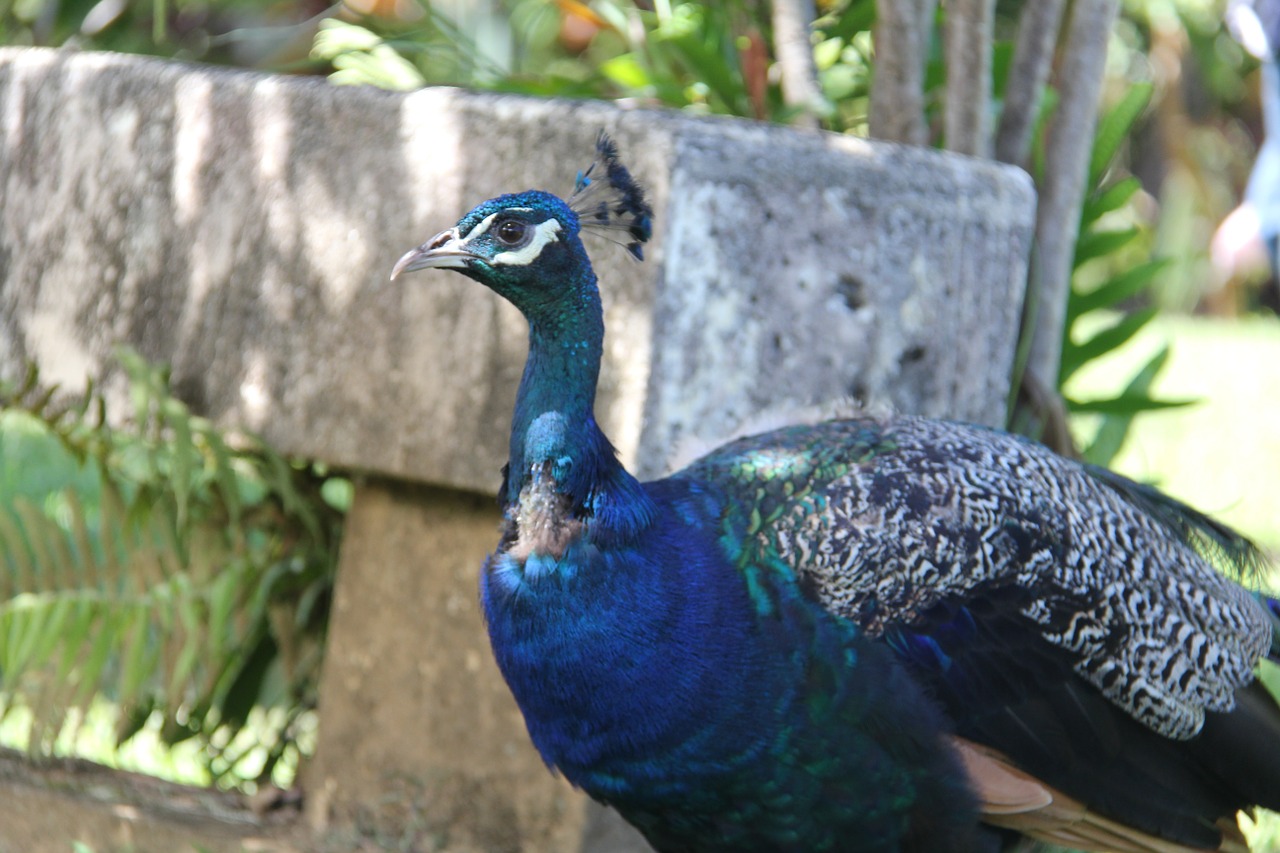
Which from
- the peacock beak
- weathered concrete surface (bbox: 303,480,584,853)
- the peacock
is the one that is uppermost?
the peacock beak

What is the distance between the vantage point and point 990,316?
283cm

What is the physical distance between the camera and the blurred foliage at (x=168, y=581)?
2.82 m

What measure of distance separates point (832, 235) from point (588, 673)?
93 cm

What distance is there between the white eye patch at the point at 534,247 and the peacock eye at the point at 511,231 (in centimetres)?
1

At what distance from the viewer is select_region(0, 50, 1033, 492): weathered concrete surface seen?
2486 mm

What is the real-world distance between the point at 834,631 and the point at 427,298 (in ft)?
3.00

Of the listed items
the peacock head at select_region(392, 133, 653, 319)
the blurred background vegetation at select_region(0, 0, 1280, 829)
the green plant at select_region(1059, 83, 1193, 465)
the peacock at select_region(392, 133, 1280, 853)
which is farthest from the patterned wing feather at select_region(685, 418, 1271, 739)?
the green plant at select_region(1059, 83, 1193, 465)

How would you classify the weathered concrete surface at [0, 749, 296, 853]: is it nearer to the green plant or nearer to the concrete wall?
the concrete wall

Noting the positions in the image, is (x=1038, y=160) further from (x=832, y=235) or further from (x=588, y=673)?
(x=588, y=673)

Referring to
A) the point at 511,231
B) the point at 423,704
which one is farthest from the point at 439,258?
the point at 423,704

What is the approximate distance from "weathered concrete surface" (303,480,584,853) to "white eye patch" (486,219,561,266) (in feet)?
2.42

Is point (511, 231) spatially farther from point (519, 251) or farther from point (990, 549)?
point (990, 549)

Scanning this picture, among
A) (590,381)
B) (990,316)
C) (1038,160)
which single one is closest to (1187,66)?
(1038,160)

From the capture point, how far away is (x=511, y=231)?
2.07 m
